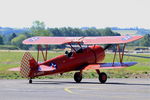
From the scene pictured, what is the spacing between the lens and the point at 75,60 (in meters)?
32.3

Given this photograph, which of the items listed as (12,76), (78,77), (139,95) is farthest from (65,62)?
(139,95)

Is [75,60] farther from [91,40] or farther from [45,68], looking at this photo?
[45,68]

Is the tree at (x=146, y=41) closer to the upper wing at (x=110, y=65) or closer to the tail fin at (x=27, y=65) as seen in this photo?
the upper wing at (x=110, y=65)

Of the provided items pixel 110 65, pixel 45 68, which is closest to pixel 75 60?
pixel 110 65

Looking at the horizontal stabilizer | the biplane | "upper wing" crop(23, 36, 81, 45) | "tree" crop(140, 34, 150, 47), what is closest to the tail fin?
the biplane

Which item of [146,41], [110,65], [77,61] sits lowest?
[146,41]

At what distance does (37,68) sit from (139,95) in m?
9.55

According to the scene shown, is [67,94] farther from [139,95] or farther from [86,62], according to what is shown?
[86,62]

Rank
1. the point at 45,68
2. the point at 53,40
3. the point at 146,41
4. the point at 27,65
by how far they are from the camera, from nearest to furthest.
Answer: the point at 27,65
the point at 45,68
the point at 53,40
the point at 146,41

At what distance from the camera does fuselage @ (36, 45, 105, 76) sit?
102 feet

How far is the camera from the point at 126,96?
21.5m

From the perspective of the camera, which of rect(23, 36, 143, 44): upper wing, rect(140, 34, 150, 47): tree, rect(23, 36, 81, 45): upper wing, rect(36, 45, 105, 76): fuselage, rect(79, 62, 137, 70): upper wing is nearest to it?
rect(79, 62, 137, 70): upper wing

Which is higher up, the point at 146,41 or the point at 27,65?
the point at 27,65

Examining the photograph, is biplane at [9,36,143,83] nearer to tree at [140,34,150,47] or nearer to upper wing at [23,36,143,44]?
upper wing at [23,36,143,44]
